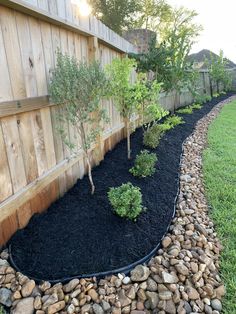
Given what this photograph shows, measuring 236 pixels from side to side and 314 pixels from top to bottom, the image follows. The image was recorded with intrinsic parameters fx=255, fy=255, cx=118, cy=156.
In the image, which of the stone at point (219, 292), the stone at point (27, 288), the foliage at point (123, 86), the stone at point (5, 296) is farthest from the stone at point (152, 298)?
the foliage at point (123, 86)

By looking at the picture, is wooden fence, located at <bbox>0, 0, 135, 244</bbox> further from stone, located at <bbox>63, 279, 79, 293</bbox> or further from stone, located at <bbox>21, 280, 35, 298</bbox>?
stone, located at <bbox>63, 279, 79, 293</bbox>

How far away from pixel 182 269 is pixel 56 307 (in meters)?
0.98

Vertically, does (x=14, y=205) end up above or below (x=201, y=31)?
below

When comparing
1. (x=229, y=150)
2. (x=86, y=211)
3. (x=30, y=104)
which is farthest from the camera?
(x=229, y=150)

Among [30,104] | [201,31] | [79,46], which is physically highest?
[201,31]

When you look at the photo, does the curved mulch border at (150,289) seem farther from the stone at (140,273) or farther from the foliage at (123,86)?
the foliage at (123,86)

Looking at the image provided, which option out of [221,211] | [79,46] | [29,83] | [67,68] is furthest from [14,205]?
[221,211]

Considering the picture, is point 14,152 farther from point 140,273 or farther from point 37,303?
point 140,273

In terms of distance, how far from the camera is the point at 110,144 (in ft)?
14.0

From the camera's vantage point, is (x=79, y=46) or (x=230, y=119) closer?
(x=79, y=46)

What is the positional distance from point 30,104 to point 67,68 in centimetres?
49

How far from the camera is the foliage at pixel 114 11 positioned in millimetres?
14377

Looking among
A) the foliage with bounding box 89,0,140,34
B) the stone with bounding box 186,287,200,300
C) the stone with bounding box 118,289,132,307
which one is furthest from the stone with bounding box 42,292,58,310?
the foliage with bounding box 89,0,140,34

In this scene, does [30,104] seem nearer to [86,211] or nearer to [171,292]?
[86,211]
